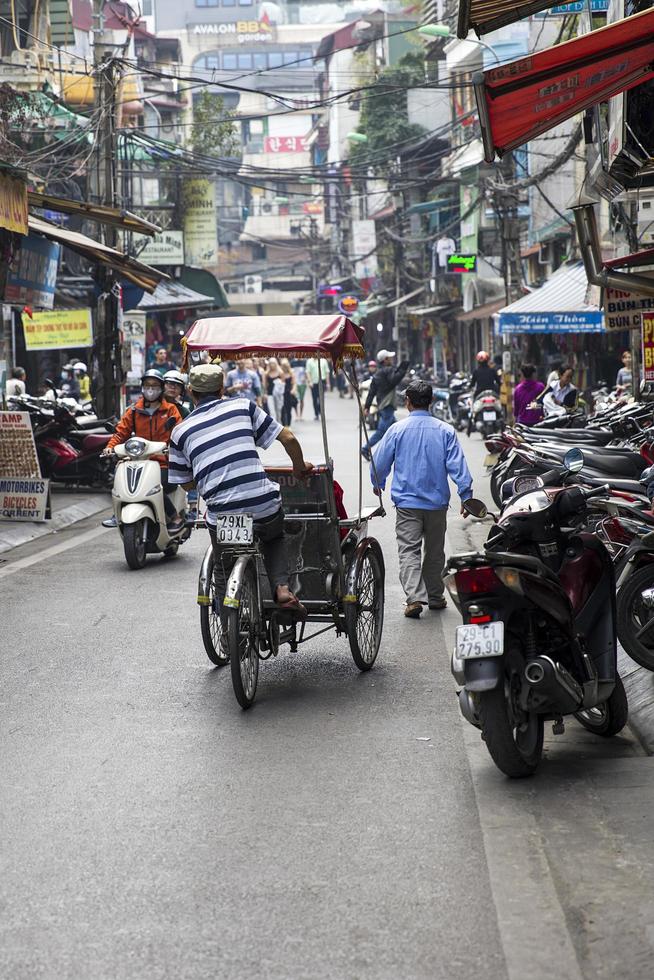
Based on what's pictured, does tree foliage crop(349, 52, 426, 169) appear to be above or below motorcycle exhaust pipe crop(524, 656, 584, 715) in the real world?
above

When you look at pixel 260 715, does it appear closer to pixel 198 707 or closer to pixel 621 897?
pixel 198 707

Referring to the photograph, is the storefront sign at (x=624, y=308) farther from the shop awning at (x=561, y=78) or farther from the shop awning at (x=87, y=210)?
the shop awning at (x=561, y=78)

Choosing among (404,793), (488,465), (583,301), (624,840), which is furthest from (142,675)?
(583,301)

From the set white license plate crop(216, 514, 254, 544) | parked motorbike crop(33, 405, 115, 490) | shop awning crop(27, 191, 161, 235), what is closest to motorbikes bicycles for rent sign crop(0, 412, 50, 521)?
shop awning crop(27, 191, 161, 235)

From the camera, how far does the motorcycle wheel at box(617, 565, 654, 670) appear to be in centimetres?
750

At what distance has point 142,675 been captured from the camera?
25.4 ft

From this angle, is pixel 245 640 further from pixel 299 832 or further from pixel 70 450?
pixel 70 450

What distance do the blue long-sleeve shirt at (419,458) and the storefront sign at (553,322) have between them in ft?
45.1

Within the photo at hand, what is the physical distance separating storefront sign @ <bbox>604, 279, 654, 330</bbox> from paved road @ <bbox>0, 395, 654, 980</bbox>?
26.9ft

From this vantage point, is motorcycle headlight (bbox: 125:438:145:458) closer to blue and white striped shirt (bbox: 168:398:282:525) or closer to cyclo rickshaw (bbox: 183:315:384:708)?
cyclo rickshaw (bbox: 183:315:384:708)

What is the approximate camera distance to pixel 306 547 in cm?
781

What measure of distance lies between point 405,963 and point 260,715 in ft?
10.2

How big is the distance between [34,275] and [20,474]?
3081mm

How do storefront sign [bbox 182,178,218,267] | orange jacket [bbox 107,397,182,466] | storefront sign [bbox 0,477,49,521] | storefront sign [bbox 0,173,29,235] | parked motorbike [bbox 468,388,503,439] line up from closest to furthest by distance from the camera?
orange jacket [bbox 107,397,182,466], storefront sign [bbox 0,173,29,235], storefront sign [bbox 0,477,49,521], parked motorbike [bbox 468,388,503,439], storefront sign [bbox 182,178,218,267]
